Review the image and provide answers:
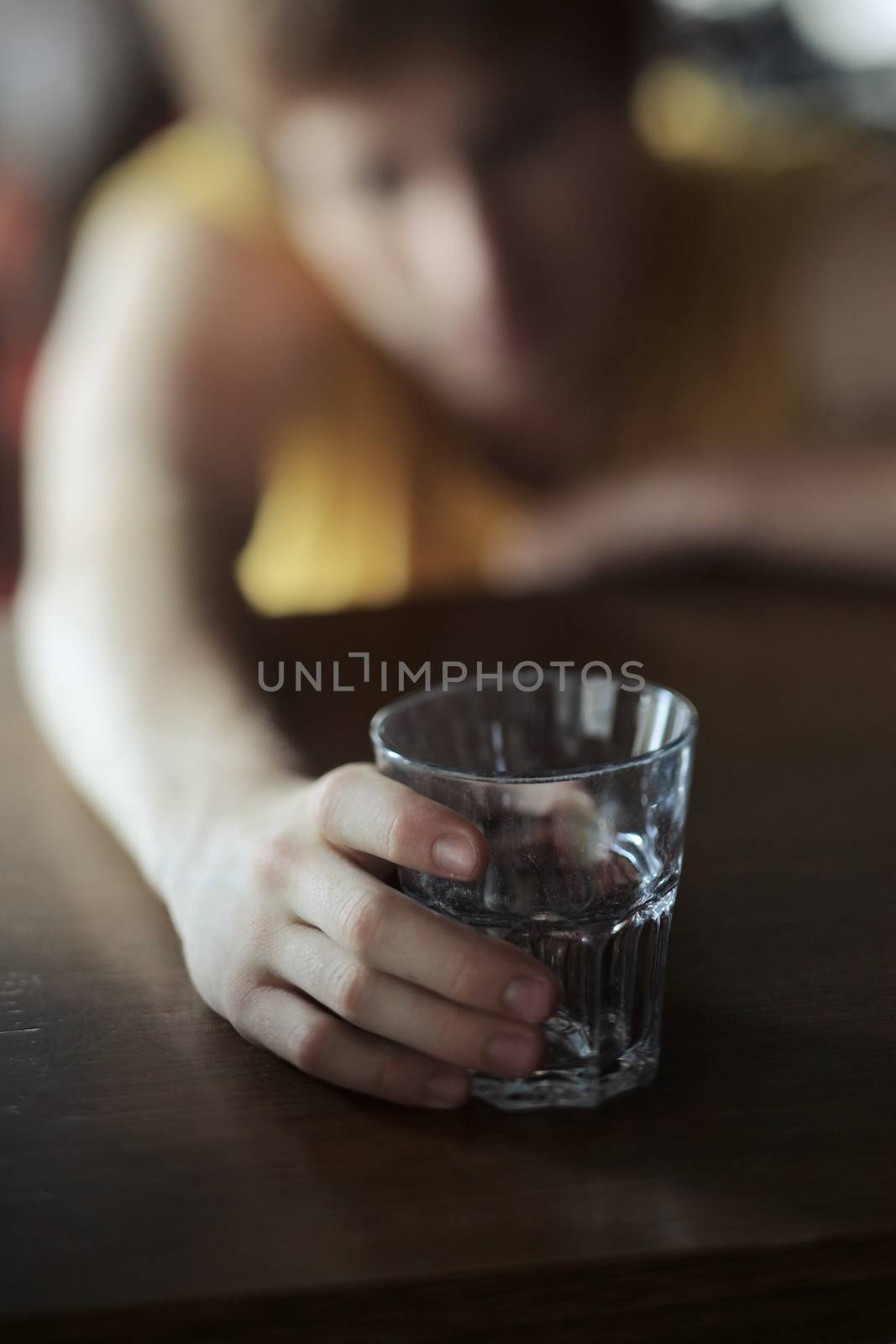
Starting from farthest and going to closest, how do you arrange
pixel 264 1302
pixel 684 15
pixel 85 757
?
pixel 684 15, pixel 85 757, pixel 264 1302

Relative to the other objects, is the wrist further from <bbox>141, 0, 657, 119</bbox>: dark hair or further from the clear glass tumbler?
<bbox>141, 0, 657, 119</bbox>: dark hair

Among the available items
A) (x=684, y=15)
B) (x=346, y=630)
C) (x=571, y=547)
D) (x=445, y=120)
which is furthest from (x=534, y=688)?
(x=684, y=15)

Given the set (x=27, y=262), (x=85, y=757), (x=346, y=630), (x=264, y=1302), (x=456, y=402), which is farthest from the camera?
(x=27, y=262)

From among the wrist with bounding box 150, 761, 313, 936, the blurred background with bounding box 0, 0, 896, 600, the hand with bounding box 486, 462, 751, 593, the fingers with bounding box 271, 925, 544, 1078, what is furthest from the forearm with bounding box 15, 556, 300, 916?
the blurred background with bounding box 0, 0, 896, 600

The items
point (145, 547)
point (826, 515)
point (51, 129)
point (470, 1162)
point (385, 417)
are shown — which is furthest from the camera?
point (51, 129)

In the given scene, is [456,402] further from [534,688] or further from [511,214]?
[534,688]

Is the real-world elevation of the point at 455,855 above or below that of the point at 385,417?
below

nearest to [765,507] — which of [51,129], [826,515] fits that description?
[826,515]

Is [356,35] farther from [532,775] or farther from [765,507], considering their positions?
[532,775]
